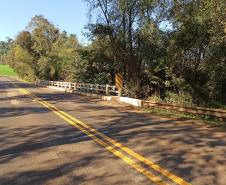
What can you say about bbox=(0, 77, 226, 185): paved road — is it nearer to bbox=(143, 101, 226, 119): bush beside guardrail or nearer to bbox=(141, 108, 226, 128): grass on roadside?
bbox=(141, 108, 226, 128): grass on roadside

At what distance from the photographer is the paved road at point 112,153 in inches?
265

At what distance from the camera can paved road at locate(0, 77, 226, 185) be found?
6730 millimetres

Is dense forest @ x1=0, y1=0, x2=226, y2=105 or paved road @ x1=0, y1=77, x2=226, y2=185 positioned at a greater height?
dense forest @ x1=0, y1=0, x2=226, y2=105

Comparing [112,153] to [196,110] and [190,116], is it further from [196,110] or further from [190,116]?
[190,116]

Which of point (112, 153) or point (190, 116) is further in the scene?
point (190, 116)

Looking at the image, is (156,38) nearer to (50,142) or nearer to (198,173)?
(50,142)

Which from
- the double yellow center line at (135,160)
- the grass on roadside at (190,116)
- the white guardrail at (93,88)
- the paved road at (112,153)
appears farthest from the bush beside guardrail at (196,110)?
the white guardrail at (93,88)

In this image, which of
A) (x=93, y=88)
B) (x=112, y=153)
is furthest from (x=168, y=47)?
(x=112, y=153)

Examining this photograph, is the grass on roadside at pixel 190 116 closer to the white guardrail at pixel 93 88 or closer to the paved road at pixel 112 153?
the paved road at pixel 112 153

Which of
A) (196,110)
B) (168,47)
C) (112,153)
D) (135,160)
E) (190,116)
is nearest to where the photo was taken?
(135,160)

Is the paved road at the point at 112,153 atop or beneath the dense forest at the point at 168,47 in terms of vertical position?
beneath

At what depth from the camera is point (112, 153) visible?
862 cm

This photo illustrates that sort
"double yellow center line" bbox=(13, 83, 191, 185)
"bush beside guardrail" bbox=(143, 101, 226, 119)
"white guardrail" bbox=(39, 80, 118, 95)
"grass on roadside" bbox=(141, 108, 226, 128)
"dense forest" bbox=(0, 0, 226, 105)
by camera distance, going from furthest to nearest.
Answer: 1. "white guardrail" bbox=(39, 80, 118, 95)
2. "dense forest" bbox=(0, 0, 226, 105)
3. "bush beside guardrail" bbox=(143, 101, 226, 119)
4. "grass on roadside" bbox=(141, 108, 226, 128)
5. "double yellow center line" bbox=(13, 83, 191, 185)

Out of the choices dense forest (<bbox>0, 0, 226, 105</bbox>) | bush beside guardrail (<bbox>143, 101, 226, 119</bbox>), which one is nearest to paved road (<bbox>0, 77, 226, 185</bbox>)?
bush beside guardrail (<bbox>143, 101, 226, 119</bbox>)
